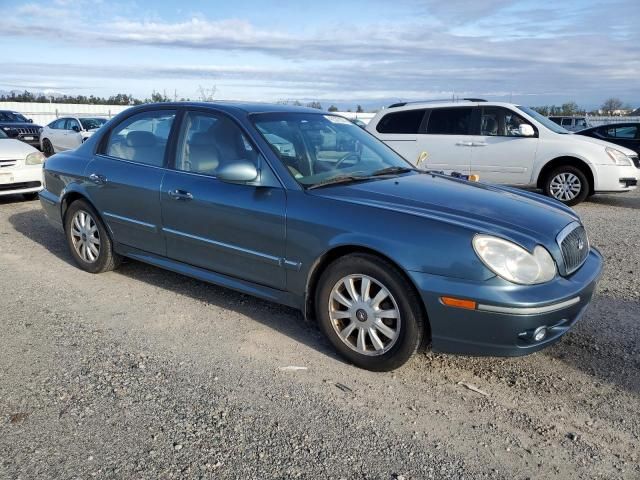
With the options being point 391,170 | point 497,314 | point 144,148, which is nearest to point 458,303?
point 497,314

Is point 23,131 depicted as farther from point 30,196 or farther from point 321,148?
point 321,148

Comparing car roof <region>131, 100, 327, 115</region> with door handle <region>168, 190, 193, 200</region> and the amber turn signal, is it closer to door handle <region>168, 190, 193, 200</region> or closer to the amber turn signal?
door handle <region>168, 190, 193, 200</region>

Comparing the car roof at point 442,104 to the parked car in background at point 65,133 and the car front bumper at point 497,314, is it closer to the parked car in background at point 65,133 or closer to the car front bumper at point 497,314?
the car front bumper at point 497,314

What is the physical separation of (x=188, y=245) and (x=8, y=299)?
1.75 meters

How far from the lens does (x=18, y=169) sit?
28.8 ft

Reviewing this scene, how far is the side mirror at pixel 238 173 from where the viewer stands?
12.4 feet

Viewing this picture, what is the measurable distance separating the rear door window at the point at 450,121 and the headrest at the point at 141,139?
259 inches

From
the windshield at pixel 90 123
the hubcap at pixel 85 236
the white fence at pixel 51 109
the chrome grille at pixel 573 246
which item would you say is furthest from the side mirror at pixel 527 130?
the white fence at pixel 51 109

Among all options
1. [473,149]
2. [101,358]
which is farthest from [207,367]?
[473,149]

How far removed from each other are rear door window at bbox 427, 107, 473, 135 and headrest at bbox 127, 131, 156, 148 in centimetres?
658

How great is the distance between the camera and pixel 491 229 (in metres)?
3.18

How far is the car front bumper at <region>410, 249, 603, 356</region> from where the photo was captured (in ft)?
9.91

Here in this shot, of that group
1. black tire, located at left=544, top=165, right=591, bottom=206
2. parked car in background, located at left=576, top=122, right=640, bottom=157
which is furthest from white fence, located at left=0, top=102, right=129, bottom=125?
black tire, located at left=544, top=165, right=591, bottom=206

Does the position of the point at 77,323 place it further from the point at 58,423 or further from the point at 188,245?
the point at 58,423
